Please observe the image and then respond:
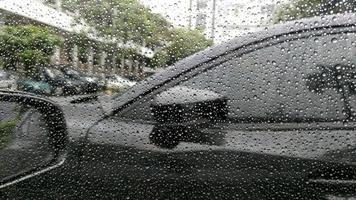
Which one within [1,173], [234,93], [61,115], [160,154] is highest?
[234,93]

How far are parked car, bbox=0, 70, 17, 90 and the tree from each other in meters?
0.98

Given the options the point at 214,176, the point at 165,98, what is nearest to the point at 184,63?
the point at 165,98

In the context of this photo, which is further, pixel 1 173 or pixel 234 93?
pixel 1 173

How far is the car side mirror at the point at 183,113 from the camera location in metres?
1.65

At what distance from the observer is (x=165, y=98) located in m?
1.65

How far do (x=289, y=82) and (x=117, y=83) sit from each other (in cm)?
62

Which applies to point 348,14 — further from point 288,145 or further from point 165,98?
point 165,98

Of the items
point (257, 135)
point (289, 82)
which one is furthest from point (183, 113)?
point (289, 82)

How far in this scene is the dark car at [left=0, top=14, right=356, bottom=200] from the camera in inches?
65.1

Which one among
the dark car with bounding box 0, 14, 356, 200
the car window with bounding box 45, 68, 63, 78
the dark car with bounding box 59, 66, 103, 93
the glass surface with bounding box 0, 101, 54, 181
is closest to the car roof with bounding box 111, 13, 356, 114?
the dark car with bounding box 0, 14, 356, 200

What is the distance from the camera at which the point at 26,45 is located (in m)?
1.67

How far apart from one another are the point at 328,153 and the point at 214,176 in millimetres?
421

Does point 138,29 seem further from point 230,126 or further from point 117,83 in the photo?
point 230,126

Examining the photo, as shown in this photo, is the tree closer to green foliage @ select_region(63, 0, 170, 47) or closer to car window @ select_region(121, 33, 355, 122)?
car window @ select_region(121, 33, 355, 122)
